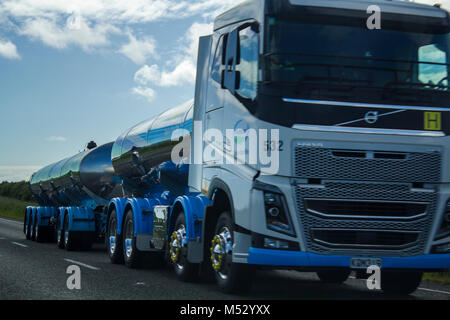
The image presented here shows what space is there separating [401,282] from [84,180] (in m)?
11.5

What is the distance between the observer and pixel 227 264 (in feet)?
27.2

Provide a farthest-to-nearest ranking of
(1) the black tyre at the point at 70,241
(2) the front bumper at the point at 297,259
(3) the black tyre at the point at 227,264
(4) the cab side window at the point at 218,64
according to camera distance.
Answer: (1) the black tyre at the point at 70,241
(4) the cab side window at the point at 218,64
(3) the black tyre at the point at 227,264
(2) the front bumper at the point at 297,259

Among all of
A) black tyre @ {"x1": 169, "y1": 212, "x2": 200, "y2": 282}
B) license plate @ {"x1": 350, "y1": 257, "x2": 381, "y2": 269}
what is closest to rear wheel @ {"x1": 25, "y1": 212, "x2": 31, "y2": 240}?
black tyre @ {"x1": 169, "y1": 212, "x2": 200, "y2": 282}

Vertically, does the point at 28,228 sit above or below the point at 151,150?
below

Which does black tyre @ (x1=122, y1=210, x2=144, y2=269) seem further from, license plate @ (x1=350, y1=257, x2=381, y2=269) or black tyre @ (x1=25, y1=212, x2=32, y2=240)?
black tyre @ (x1=25, y1=212, x2=32, y2=240)

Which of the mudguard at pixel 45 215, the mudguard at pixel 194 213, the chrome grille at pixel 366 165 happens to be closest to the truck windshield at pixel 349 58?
the chrome grille at pixel 366 165

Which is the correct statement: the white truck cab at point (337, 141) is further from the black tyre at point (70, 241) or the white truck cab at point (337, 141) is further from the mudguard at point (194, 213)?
the black tyre at point (70, 241)

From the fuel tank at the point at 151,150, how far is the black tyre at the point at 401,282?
11.1ft

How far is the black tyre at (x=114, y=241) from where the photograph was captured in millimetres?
13219

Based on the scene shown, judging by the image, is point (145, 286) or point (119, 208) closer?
point (145, 286)

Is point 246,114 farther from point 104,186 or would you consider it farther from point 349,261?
point 104,186

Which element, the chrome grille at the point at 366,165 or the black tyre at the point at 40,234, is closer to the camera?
the chrome grille at the point at 366,165

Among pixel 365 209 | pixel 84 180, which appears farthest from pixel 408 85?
pixel 84 180

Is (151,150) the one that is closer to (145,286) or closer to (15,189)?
(145,286)
